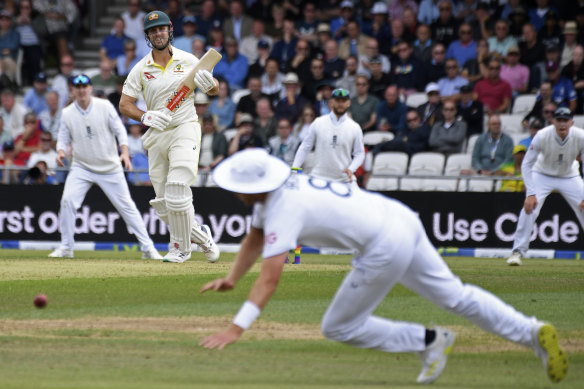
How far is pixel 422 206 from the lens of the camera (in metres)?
17.2

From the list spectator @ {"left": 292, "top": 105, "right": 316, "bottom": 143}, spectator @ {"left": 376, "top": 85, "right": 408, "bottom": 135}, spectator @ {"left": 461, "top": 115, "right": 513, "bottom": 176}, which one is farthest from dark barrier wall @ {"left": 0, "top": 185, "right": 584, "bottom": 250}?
spectator @ {"left": 376, "top": 85, "right": 408, "bottom": 135}

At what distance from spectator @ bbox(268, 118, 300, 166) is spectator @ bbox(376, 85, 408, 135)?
1.81 meters

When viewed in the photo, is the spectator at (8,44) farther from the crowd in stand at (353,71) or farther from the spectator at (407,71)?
the spectator at (407,71)

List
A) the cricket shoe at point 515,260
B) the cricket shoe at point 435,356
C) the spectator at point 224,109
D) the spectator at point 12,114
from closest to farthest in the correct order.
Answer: the cricket shoe at point 435,356, the cricket shoe at point 515,260, the spectator at point 224,109, the spectator at point 12,114

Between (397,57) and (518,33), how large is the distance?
2.50 metres

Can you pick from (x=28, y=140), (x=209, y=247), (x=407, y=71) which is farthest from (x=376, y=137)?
(x=28, y=140)

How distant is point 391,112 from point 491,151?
7.80ft

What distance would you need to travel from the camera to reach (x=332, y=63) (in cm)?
2027

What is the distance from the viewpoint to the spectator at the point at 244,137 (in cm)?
1857

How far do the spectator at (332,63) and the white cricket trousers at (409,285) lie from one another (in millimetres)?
13912

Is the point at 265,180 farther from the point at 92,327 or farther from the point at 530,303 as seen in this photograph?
the point at 530,303

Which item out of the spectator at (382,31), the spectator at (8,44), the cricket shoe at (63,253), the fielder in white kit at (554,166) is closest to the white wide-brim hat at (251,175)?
the fielder in white kit at (554,166)

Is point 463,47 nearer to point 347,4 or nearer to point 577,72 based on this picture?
point 577,72

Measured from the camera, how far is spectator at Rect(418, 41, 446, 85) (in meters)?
19.6
